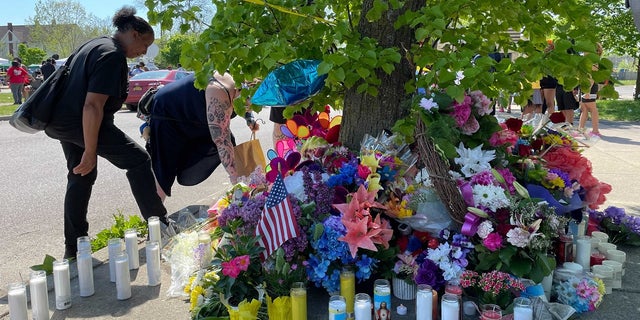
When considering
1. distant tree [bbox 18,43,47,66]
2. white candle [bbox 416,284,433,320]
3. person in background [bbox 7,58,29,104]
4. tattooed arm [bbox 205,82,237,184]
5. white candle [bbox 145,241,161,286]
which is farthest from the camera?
distant tree [bbox 18,43,47,66]

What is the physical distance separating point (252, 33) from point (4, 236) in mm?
3100

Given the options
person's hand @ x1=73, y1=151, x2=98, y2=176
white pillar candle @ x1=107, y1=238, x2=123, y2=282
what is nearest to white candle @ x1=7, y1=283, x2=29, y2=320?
white pillar candle @ x1=107, y1=238, x2=123, y2=282

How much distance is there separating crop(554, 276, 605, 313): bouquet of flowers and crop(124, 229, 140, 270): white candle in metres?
2.33

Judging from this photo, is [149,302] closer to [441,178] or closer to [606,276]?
[441,178]

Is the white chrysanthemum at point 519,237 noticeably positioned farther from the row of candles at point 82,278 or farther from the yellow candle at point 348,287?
the row of candles at point 82,278

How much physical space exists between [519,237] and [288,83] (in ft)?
4.96

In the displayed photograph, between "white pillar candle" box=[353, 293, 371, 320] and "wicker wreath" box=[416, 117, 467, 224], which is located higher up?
"wicker wreath" box=[416, 117, 467, 224]

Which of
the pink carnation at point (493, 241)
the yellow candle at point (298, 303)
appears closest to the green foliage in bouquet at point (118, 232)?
the yellow candle at point (298, 303)

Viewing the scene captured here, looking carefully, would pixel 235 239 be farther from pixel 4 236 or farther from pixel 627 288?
pixel 4 236

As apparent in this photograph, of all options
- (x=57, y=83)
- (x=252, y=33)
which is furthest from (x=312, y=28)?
(x=57, y=83)

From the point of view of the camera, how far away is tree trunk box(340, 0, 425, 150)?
3.21m

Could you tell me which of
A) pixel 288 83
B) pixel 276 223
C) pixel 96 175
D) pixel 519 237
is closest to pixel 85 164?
pixel 96 175

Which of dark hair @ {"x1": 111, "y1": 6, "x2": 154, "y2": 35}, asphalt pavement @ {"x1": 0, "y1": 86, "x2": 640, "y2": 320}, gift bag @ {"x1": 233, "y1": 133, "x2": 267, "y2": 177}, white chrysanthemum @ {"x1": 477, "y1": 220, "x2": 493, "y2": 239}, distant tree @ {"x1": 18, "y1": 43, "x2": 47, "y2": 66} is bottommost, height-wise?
asphalt pavement @ {"x1": 0, "y1": 86, "x2": 640, "y2": 320}

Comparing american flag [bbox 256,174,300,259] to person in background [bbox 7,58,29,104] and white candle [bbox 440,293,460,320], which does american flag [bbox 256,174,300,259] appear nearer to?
white candle [bbox 440,293,460,320]
